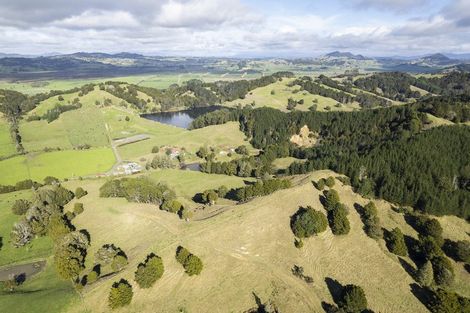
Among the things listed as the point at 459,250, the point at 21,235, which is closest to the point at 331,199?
the point at 459,250

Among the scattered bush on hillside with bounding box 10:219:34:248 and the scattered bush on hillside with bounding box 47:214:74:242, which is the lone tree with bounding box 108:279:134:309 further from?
the scattered bush on hillside with bounding box 10:219:34:248

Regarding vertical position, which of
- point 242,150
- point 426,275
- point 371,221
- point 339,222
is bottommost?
point 242,150

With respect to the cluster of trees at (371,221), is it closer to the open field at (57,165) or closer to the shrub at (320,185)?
the shrub at (320,185)

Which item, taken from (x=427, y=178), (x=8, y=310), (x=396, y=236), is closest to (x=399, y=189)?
(x=427, y=178)

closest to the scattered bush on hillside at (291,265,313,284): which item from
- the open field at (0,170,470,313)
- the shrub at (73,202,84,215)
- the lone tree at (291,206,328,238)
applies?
the open field at (0,170,470,313)

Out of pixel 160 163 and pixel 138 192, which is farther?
pixel 160 163

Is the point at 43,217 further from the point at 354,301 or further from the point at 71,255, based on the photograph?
the point at 354,301

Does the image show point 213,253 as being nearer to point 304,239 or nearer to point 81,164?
point 304,239
